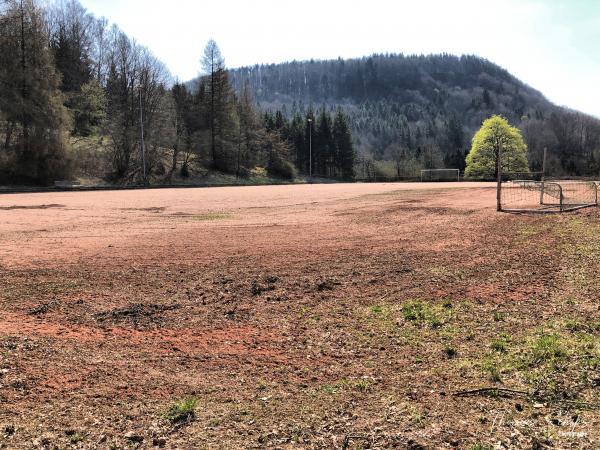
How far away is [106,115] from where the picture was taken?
204ft

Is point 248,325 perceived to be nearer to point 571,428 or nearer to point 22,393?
point 22,393

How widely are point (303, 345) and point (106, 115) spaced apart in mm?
63105

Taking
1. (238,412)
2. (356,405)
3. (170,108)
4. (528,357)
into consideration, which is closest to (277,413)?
(238,412)

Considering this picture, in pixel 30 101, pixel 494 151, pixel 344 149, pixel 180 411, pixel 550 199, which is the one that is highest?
pixel 30 101

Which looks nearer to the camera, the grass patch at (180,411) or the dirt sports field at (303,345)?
the dirt sports field at (303,345)

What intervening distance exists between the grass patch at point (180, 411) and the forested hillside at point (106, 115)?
163ft

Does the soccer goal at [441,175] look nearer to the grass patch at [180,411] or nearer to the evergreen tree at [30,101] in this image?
the evergreen tree at [30,101]

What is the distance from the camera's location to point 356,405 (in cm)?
471

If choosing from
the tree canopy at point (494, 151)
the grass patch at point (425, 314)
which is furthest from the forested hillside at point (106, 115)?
the grass patch at point (425, 314)

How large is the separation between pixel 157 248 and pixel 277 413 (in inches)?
382

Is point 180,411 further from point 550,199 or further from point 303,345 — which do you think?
point 550,199

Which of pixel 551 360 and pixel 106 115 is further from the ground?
pixel 106 115

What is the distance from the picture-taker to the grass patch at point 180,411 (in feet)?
14.6

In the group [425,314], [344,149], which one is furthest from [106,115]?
[425,314]
